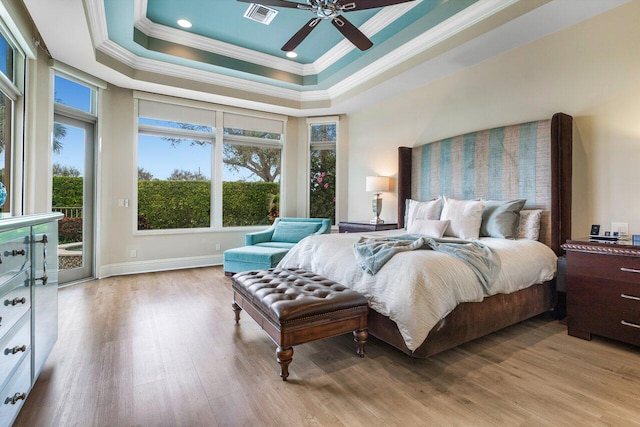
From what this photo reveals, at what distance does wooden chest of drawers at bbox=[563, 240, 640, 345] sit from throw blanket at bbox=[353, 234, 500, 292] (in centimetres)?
74

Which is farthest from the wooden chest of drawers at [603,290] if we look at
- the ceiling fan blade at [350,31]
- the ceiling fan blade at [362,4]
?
the ceiling fan blade at [350,31]

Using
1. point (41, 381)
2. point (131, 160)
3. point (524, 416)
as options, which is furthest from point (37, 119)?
point (524, 416)

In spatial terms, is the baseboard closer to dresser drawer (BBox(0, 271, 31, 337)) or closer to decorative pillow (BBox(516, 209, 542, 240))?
dresser drawer (BBox(0, 271, 31, 337))

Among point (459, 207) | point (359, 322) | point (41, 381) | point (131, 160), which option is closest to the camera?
point (41, 381)

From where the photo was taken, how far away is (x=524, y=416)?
1.62 meters

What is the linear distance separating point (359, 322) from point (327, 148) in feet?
14.9

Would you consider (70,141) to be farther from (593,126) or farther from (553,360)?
(593,126)

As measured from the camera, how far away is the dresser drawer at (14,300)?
1405 millimetres

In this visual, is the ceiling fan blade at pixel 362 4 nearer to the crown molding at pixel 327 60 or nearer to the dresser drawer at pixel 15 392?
the crown molding at pixel 327 60

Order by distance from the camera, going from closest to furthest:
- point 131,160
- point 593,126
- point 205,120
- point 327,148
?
point 593,126, point 131,160, point 205,120, point 327,148

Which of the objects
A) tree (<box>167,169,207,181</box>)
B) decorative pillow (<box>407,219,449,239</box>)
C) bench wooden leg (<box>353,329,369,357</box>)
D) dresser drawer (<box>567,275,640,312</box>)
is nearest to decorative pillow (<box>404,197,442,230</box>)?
decorative pillow (<box>407,219,449,239</box>)

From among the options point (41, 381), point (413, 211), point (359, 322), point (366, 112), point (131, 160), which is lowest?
point (41, 381)

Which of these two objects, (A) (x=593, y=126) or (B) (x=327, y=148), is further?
(B) (x=327, y=148)

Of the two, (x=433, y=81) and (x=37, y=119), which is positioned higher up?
(x=433, y=81)
